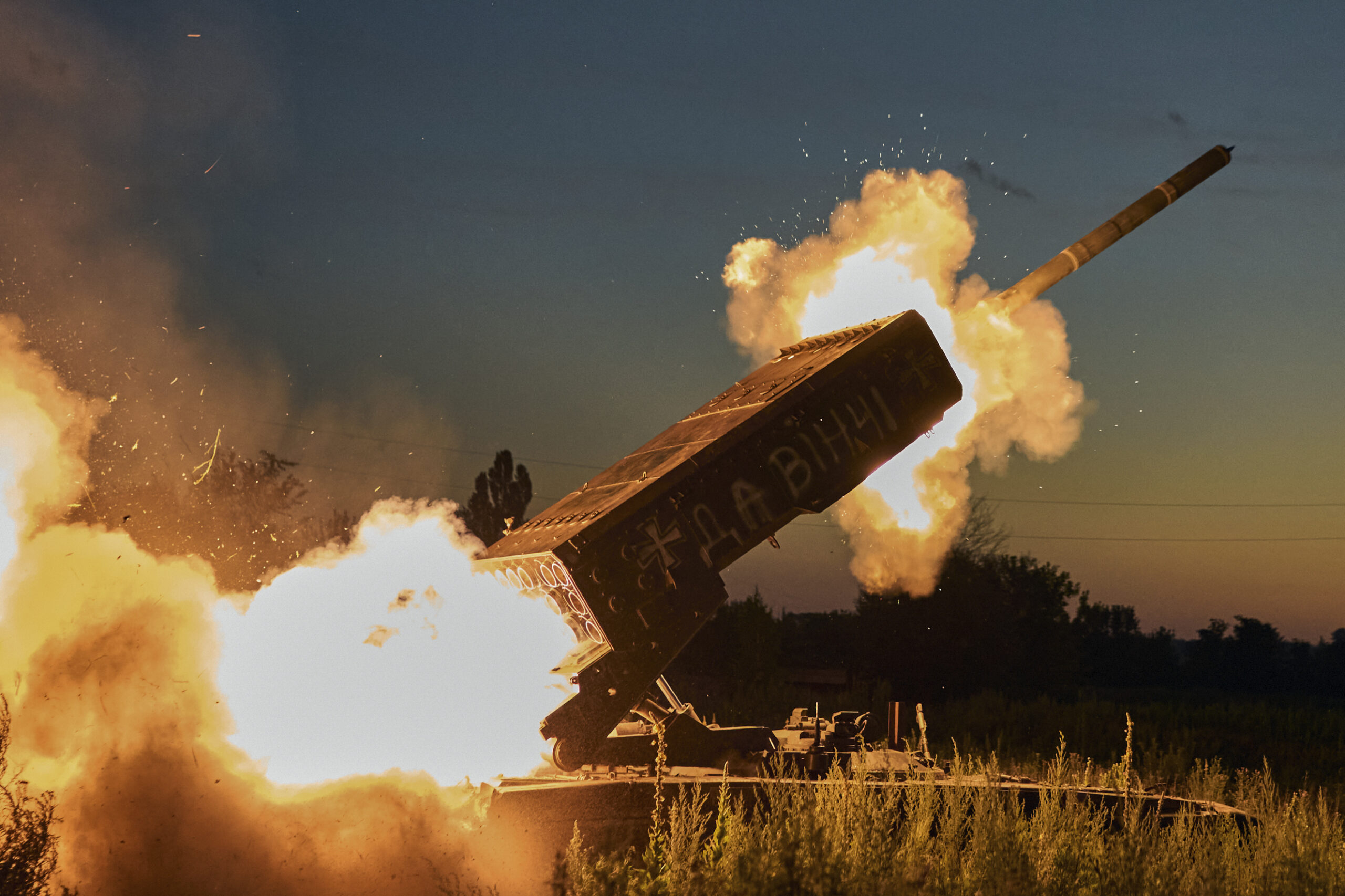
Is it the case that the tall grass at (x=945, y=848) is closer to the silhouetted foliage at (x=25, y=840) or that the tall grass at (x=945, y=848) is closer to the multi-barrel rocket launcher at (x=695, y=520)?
the multi-barrel rocket launcher at (x=695, y=520)

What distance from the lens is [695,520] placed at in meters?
7.99

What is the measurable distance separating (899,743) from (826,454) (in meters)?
3.76

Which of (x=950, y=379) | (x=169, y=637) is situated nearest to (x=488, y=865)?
(x=169, y=637)

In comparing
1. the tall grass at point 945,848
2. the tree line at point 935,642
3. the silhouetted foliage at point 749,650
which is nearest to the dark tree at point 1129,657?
the tree line at point 935,642

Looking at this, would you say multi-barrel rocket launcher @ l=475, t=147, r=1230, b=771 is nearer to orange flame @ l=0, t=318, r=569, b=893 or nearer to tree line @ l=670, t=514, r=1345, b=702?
orange flame @ l=0, t=318, r=569, b=893

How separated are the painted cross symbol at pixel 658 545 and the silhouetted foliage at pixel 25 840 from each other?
4.39m

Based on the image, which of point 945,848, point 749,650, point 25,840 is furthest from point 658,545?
point 749,650

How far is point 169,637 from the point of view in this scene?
27.7ft

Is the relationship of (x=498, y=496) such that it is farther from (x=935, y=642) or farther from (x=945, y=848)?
(x=945, y=848)

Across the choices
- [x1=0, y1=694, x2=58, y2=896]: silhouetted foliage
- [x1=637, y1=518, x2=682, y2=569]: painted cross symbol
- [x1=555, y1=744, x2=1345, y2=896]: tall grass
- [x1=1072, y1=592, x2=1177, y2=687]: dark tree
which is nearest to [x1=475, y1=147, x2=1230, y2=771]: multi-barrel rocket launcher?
[x1=637, y1=518, x2=682, y2=569]: painted cross symbol

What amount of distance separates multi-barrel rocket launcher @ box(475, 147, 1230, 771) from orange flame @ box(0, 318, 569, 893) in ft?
2.48

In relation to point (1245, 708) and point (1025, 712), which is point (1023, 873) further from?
point (1245, 708)

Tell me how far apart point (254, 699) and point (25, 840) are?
1855 millimetres

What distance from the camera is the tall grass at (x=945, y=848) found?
6543 millimetres
